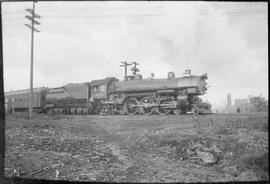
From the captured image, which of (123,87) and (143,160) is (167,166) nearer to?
(143,160)

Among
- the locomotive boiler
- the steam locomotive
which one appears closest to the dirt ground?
the steam locomotive

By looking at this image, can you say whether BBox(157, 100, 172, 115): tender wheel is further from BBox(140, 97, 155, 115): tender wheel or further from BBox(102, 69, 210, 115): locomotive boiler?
BBox(140, 97, 155, 115): tender wheel

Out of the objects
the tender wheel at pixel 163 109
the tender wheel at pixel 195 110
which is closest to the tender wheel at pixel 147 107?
the tender wheel at pixel 163 109

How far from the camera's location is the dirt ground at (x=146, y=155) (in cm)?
390

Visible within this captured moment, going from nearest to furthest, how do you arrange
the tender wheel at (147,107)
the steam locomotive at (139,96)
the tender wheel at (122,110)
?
the steam locomotive at (139,96)
the tender wheel at (147,107)
the tender wheel at (122,110)

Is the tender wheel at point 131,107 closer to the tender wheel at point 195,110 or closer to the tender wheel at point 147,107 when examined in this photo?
the tender wheel at point 147,107

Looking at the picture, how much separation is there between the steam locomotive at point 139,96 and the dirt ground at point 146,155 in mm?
5219

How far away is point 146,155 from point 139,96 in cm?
907

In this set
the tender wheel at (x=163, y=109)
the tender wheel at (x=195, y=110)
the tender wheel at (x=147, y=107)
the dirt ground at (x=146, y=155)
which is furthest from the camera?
the tender wheel at (x=147, y=107)

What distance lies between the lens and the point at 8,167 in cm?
400

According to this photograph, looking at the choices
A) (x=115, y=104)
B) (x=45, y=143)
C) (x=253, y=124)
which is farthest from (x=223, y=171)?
(x=115, y=104)

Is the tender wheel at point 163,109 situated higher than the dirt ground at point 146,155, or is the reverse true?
the tender wheel at point 163,109

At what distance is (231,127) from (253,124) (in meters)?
0.50

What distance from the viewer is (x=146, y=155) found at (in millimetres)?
4633
